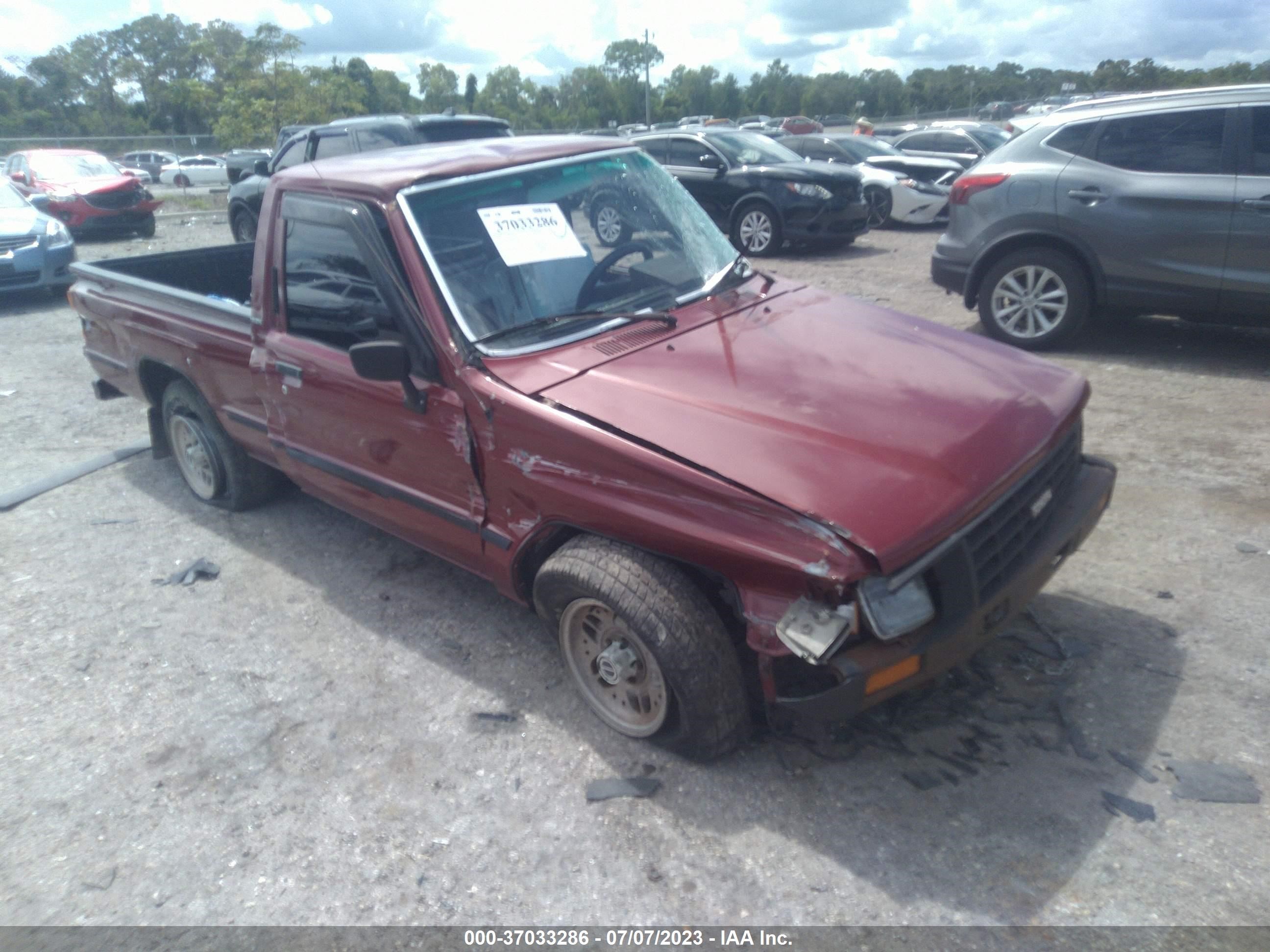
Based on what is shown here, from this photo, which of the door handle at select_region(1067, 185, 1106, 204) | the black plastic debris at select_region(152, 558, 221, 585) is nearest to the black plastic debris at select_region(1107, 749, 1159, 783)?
the black plastic debris at select_region(152, 558, 221, 585)

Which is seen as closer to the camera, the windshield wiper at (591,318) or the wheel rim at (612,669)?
the wheel rim at (612,669)

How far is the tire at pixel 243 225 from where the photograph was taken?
41.5ft

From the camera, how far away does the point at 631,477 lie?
283 cm

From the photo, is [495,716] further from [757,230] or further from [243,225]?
[243,225]

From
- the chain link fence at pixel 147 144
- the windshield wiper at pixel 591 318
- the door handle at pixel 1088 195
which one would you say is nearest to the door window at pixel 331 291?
the windshield wiper at pixel 591 318

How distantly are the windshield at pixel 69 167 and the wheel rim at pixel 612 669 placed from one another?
54.0ft

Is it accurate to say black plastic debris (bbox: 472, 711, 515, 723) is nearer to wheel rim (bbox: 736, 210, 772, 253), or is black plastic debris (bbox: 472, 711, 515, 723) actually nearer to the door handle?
the door handle

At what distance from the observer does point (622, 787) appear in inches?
120

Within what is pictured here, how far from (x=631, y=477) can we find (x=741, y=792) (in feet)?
3.56

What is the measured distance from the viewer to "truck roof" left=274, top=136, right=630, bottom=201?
141 inches

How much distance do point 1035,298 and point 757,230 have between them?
5795 millimetres

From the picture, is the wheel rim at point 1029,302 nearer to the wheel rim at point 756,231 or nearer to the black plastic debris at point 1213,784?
the black plastic debris at point 1213,784

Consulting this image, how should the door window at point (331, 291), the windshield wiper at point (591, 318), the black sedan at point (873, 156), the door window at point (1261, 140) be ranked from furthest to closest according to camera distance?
1. the black sedan at point (873, 156)
2. the door window at point (1261, 140)
3. the door window at point (331, 291)
4. the windshield wiper at point (591, 318)

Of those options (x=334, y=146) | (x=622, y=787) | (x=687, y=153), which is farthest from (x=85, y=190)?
(x=622, y=787)
